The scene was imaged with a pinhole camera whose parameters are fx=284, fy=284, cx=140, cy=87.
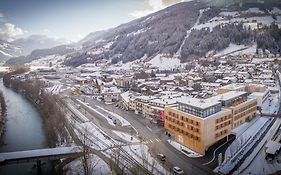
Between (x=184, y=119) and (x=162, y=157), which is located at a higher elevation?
(x=184, y=119)

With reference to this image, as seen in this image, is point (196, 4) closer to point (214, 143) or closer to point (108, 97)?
point (108, 97)

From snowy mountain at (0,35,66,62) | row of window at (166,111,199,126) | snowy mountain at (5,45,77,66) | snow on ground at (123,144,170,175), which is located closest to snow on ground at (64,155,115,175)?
snow on ground at (123,144,170,175)

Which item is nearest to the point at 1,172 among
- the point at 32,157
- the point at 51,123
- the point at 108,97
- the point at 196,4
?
the point at 32,157

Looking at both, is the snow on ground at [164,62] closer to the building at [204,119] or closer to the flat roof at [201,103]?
the building at [204,119]

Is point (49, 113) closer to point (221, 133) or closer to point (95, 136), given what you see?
point (95, 136)

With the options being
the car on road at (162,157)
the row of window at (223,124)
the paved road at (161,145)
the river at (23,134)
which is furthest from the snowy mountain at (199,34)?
the car on road at (162,157)

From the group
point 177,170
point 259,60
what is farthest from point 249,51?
point 177,170
